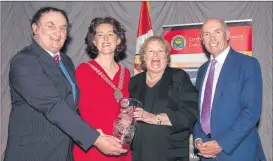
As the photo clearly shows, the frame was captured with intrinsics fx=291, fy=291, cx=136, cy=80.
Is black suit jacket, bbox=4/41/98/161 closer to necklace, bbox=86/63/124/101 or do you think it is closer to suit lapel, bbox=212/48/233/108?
necklace, bbox=86/63/124/101

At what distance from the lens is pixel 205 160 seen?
2717mm

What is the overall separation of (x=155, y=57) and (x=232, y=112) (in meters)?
0.86

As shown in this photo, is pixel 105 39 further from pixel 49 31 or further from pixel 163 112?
pixel 163 112

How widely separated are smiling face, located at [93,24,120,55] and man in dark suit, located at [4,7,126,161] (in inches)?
27.5

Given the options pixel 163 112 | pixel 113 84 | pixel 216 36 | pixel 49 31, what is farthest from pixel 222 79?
pixel 49 31

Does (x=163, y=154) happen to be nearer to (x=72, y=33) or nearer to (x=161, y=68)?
(x=161, y=68)

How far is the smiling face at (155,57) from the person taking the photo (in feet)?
9.18

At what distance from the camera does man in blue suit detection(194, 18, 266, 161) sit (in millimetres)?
2465

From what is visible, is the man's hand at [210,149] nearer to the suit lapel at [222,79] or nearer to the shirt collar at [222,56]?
the suit lapel at [222,79]

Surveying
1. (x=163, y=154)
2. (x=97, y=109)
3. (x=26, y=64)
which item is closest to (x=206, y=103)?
(x=163, y=154)

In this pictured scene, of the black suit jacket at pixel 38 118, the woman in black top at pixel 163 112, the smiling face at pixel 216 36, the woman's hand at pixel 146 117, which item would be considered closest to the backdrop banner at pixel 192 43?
the smiling face at pixel 216 36

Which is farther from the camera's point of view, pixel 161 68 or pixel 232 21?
pixel 232 21

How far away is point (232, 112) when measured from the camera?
2533 mm

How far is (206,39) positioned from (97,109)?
1.24 meters
